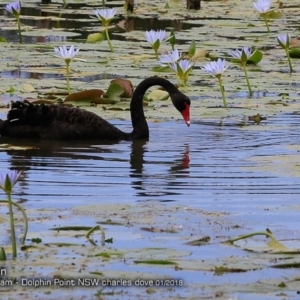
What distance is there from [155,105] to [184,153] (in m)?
2.53

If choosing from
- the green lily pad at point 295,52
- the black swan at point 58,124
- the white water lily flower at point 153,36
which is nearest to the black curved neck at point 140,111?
the black swan at point 58,124

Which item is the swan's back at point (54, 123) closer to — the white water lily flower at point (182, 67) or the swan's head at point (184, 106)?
the swan's head at point (184, 106)

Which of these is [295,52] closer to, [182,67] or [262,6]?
[262,6]

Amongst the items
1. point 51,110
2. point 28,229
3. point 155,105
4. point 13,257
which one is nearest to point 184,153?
point 51,110

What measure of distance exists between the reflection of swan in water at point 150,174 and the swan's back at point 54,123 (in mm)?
429

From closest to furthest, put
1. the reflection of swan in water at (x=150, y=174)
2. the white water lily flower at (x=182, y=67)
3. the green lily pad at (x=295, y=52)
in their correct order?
the reflection of swan in water at (x=150, y=174) → the white water lily flower at (x=182, y=67) → the green lily pad at (x=295, y=52)

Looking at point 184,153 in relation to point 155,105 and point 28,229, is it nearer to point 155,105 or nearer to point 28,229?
point 155,105

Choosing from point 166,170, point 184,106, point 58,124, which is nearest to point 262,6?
point 184,106

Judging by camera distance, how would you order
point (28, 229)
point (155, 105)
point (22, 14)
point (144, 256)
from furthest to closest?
point (22, 14) → point (155, 105) → point (28, 229) → point (144, 256)

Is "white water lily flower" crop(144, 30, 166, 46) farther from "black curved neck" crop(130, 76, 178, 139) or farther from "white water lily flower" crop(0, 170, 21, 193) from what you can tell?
"white water lily flower" crop(0, 170, 21, 193)

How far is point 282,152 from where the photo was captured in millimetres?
8945

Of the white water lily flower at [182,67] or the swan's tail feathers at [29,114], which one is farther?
the white water lily flower at [182,67]

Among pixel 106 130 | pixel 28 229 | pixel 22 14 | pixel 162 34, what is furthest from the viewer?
pixel 22 14

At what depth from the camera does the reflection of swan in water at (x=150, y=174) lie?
7.29 metres
